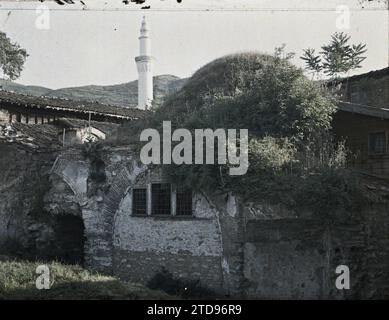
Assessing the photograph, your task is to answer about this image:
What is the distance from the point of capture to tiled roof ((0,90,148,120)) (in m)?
21.8

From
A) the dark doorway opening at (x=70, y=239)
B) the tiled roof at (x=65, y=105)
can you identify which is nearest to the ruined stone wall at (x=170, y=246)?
the dark doorway opening at (x=70, y=239)

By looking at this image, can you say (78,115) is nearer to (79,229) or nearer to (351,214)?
(79,229)

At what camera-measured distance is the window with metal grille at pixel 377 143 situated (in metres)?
15.6

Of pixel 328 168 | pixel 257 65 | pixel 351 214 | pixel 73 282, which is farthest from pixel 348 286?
pixel 257 65

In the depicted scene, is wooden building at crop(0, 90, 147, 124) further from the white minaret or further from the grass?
the grass

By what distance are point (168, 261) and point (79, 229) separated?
453cm

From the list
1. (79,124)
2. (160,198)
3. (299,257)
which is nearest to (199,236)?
(160,198)

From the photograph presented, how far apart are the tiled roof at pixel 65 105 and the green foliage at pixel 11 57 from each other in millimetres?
8886

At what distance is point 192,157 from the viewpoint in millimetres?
13148

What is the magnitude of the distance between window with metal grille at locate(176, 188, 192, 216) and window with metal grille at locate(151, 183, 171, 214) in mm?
364

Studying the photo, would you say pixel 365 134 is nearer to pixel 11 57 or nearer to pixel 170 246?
pixel 170 246

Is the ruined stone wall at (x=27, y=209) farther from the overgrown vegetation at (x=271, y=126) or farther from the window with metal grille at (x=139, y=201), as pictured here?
the overgrown vegetation at (x=271, y=126)

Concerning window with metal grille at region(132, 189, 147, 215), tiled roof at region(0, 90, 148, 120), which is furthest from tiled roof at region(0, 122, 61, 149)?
window with metal grille at region(132, 189, 147, 215)

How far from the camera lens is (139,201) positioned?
14570 mm
